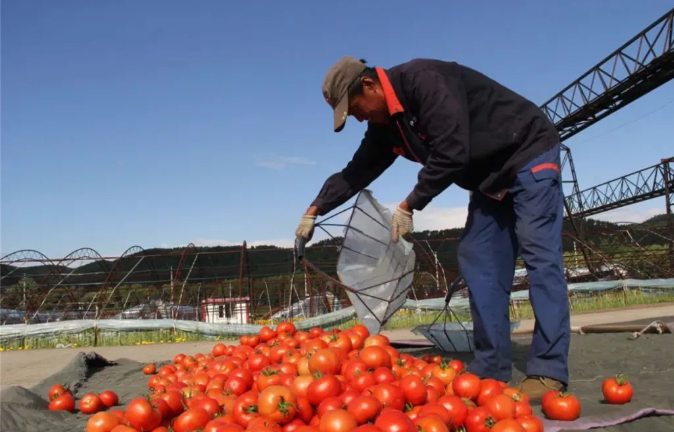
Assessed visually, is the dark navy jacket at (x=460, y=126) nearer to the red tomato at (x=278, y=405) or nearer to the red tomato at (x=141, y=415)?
the red tomato at (x=278, y=405)

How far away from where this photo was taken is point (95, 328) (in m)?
8.03

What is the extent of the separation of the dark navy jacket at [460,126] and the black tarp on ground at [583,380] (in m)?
1.19

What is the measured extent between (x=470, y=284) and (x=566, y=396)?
0.98m

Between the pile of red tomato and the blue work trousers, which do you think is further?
the blue work trousers

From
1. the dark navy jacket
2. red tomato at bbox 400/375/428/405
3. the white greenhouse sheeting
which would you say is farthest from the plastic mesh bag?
the white greenhouse sheeting

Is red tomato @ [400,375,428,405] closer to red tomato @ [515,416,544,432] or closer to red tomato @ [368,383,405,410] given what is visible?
red tomato @ [368,383,405,410]

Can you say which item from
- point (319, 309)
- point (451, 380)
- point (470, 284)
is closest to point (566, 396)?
point (451, 380)

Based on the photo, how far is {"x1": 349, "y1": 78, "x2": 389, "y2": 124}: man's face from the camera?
2.77 m

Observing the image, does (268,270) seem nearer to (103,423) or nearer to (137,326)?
(137,326)

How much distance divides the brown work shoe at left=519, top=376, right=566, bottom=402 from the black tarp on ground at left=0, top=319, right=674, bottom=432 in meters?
0.13

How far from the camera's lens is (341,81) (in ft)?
8.82

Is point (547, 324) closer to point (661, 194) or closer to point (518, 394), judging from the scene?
point (518, 394)

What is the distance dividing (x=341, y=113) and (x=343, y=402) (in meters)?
1.50

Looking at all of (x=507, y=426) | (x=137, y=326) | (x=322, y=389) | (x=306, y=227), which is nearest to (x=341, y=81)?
(x=306, y=227)
